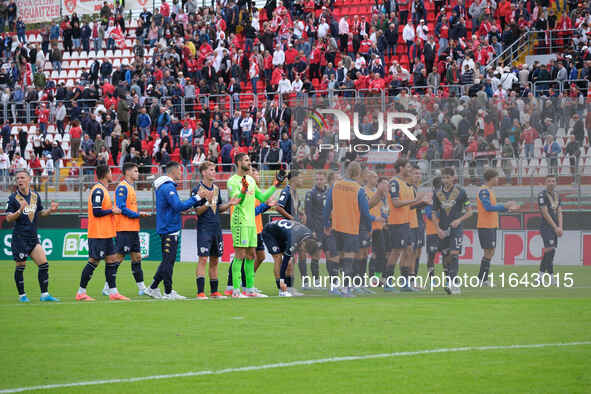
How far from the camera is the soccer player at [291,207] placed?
47.1 ft

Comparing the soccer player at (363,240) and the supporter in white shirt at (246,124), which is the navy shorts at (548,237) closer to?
the soccer player at (363,240)

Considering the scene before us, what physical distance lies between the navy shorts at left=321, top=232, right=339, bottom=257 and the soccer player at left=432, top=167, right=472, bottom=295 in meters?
1.62

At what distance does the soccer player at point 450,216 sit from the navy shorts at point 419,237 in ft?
0.82

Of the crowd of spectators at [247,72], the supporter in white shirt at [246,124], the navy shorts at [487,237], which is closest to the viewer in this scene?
the navy shorts at [487,237]

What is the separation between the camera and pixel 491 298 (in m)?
13.8

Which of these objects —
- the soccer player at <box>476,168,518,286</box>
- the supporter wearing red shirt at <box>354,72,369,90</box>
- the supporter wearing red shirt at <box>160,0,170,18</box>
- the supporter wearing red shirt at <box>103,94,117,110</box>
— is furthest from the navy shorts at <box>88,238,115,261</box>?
the supporter wearing red shirt at <box>160,0,170,18</box>

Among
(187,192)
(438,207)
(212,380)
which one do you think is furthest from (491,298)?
(187,192)

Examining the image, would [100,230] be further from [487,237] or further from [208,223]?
[487,237]

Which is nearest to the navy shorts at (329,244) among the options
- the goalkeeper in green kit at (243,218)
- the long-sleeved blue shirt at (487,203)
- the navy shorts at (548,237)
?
the goalkeeper in green kit at (243,218)

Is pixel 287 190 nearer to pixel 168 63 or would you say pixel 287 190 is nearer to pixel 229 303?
pixel 229 303

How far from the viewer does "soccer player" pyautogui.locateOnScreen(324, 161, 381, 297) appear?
13820 mm

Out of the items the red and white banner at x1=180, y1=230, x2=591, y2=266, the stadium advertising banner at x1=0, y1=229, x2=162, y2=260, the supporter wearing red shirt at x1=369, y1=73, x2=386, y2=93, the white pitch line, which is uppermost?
the supporter wearing red shirt at x1=369, y1=73, x2=386, y2=93

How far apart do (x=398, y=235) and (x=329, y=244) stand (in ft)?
3.73

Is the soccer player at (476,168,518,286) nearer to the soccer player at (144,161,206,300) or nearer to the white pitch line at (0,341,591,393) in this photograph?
the soccer player at (144,161,206,300)
